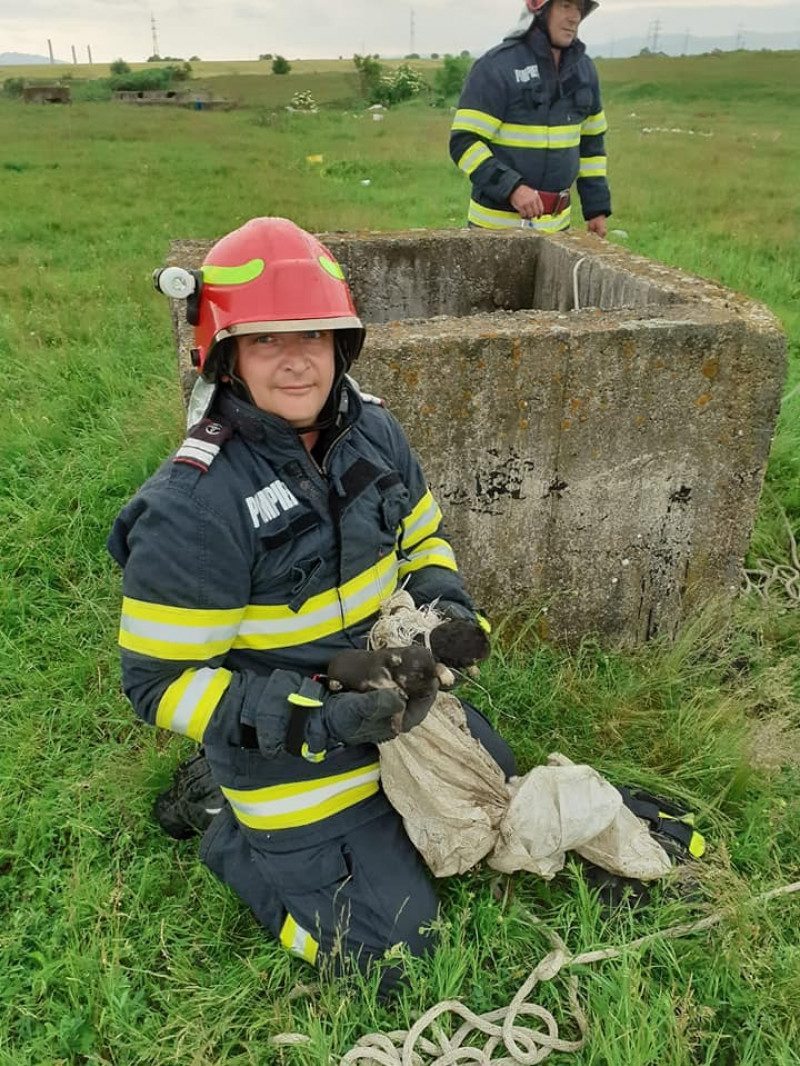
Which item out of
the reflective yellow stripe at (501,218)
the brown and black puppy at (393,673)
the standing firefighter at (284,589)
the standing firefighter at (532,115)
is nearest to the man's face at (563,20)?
the standing firefighter at (532,115)

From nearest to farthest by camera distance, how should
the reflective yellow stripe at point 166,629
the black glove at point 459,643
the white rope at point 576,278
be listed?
the reflective yellow stripe at point 166,629
the black glove at point 459,643
the white rope at point 576,278

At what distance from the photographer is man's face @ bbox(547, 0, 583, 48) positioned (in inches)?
153

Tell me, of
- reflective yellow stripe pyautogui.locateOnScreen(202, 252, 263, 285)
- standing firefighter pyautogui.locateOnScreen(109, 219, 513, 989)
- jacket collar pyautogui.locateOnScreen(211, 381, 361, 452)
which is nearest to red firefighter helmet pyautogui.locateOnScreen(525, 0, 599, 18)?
standing firefighter pyautogui.locateOnScreen(109, 219, 513, 989)

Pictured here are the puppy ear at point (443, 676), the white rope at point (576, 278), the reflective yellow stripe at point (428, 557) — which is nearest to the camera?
the puppy ear at point (443, 676)

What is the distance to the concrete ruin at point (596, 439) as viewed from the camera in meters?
2.57

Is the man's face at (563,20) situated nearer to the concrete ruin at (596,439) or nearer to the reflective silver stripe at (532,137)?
the reflective silver stripe at (532,137)

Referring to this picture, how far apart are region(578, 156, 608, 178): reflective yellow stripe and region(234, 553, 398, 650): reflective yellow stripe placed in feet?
11.5

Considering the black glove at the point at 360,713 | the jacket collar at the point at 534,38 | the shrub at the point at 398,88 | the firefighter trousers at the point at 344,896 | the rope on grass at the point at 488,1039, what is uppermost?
the shrub at the point at 398,88

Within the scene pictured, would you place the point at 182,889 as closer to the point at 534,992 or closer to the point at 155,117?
the point at 534,992

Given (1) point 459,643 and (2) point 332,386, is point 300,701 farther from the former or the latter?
(2) point 332,386

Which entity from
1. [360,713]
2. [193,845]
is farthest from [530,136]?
[193,845]

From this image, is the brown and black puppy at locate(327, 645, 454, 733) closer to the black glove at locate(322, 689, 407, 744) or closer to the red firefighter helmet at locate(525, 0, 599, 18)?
the black glove at locate(322, 689, 407, 744)

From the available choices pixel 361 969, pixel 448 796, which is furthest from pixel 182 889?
pixel 448 796

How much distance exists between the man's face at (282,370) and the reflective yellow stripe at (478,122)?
2.89m
